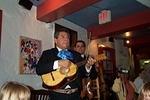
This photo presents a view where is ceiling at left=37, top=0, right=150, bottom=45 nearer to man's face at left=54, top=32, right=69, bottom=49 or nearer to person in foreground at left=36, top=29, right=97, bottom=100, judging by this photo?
man's face at left=54, top=32, right=69, bottom=49

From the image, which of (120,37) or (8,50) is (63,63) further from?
(120,37)

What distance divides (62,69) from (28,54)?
937 millimetres

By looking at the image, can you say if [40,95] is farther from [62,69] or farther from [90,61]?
[90,61]

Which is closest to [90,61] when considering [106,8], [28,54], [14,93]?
[28,54]

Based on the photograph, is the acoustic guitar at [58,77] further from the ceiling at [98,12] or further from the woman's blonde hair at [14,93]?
the woman's blonde hair at [14,93]

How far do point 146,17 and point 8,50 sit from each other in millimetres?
2160

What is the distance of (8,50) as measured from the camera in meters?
3.12

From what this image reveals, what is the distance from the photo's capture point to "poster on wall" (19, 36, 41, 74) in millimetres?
3276

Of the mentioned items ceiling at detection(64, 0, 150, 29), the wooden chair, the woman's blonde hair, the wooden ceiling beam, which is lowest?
the wooden chair

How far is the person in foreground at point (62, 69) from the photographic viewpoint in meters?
2.51

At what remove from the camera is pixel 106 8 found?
403 centimetres

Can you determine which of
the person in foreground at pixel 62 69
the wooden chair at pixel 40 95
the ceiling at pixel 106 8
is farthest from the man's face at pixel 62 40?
the ceiling at pixel 106 8

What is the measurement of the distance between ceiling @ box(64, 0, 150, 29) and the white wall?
2.21 ft

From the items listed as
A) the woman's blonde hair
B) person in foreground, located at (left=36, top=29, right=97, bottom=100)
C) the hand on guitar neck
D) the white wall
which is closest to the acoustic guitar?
person in foreground, located at (left=36, top=29, right=97, bottom=100)
